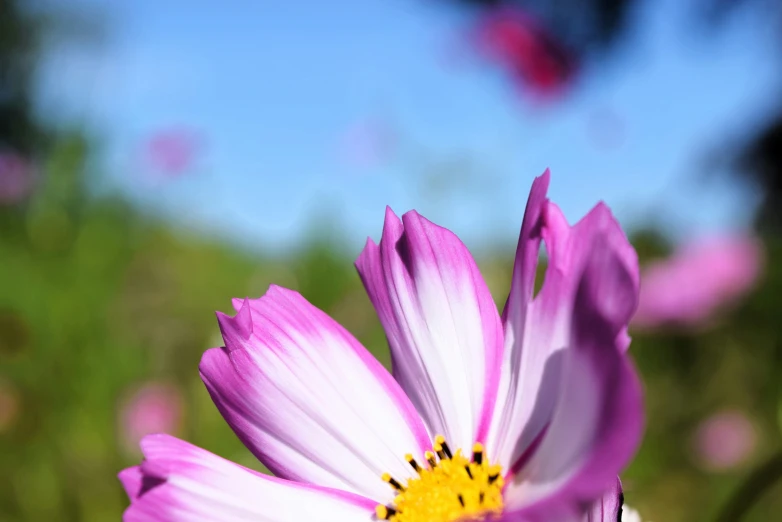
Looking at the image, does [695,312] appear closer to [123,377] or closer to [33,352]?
[123,377]

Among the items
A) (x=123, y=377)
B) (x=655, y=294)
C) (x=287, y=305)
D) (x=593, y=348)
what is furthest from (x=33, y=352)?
(x=593, y=348)

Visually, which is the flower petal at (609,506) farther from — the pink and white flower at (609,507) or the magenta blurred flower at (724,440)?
the magenta blurred flower at (724,440)

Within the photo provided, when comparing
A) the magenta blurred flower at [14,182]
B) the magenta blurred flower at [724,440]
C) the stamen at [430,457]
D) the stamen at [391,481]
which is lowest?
the stamen at [391,481]

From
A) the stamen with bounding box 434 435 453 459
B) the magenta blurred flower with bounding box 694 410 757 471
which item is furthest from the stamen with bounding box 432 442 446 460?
the magenta blurred flower with bounding box 694 410 757 471

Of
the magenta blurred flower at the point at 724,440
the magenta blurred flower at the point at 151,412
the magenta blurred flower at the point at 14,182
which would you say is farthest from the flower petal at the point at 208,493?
the magenta blurred flower at the point at 14,182

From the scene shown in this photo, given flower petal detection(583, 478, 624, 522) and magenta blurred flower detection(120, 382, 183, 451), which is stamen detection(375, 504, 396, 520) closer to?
flower petal detection(583, 478, 624, 522)
